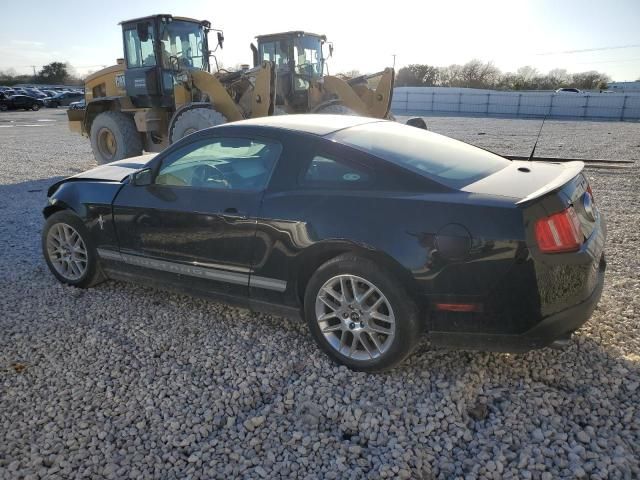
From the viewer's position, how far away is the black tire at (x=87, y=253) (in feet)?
13.8

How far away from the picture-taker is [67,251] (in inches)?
173

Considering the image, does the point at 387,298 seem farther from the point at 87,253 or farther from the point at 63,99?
the point at 63,99

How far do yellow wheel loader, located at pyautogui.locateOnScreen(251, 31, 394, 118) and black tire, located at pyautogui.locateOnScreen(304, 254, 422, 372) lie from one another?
8.20 metres

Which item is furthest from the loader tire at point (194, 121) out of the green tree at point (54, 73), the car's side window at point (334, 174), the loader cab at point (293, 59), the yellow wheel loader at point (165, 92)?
the green tree at point (54, 73)

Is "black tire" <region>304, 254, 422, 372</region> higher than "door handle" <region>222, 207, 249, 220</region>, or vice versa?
"door handle" <region>222, 207, 249, 220</region>

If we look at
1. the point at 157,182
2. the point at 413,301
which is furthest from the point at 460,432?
the point at 157,182

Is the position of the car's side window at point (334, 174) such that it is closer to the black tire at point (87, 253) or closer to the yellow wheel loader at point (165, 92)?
the black tire at point (87, 253)

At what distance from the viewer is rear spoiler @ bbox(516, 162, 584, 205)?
2.58 metres

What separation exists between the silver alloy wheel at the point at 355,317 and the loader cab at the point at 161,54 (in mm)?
8770

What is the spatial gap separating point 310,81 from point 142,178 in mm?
8257

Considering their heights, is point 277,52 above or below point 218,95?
above

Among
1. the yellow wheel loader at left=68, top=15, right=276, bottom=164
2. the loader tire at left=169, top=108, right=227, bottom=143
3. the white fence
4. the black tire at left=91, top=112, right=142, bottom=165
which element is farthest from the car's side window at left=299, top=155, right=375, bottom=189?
the white fence

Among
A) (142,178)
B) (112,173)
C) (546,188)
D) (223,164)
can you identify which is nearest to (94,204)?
(112,173)

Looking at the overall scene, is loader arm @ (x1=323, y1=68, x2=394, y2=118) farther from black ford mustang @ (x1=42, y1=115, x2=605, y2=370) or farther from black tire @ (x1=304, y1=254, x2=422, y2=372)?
black tire @ (x1=304, y1=254, x2=422, y2=372)
